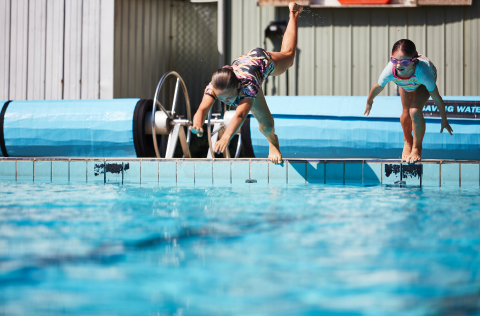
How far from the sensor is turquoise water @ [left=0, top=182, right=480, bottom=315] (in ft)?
2.99

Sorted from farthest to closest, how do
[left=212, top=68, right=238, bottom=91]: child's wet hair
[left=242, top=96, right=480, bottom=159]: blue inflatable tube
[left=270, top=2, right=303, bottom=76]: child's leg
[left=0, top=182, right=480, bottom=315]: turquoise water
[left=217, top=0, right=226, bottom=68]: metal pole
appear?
[left=217, top=0, right=226, bottom=68]: metal pole
[left=242, top=96, right=480, bottom=159]: blue inflatable tube
[left=270, top=2, right=303, bottom=76]: child's leg
[left=212, top=68, right=238, bottom=91]: child's wet hair
[left=0, top=182, right=480, bottom=315]: turquoise water

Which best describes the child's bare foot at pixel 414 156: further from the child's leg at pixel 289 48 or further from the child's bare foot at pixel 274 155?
the child's leg at pixel 289 48

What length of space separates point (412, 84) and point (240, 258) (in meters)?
A: 2.85

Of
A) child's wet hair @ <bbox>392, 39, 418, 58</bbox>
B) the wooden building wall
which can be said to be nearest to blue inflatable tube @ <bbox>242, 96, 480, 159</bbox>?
child's wet hair @ <bbox>392, 39, 418, 58</bbox>

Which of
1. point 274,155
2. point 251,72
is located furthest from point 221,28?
point 251,72

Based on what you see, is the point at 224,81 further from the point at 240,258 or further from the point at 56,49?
the point at 56,49

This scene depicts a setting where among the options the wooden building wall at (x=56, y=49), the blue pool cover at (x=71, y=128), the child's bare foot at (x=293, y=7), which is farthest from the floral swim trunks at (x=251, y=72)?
the wooden building wall at (x=56, y=49)

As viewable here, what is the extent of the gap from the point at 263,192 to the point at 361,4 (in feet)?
15.6

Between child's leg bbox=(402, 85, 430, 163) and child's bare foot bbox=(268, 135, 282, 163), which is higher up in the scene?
child's leg bbox=(402, 85, 430, 163)

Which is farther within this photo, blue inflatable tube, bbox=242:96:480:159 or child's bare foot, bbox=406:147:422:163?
blue inflatable tube, bbox=242:96:480:159

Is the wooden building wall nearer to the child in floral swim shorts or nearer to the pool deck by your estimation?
the pool deck

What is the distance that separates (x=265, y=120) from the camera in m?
3.81

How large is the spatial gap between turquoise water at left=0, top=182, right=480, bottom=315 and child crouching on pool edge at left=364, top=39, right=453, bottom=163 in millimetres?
1406

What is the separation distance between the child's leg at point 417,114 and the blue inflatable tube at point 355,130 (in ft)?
3.64
